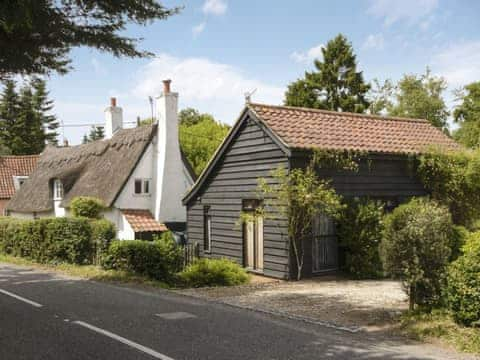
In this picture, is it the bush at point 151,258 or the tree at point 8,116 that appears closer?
the bush at point 151,258

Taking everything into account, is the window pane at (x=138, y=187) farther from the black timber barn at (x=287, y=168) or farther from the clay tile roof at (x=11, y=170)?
the clay tile roof at (x=11, y=170)

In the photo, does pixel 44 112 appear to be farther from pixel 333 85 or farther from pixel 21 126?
pixel 333 85

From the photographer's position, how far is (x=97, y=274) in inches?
628

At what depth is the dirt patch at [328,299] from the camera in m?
9.59

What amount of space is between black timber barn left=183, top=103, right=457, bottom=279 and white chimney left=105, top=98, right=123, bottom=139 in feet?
50.9

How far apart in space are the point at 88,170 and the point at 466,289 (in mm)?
27022

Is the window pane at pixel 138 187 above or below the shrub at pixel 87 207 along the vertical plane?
above

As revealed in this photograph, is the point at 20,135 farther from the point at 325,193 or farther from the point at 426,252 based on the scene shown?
the point at 426,252

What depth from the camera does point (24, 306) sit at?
10609mm

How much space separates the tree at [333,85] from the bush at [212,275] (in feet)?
108

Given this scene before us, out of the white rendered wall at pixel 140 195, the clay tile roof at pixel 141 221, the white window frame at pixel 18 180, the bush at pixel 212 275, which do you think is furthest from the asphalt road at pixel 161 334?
the white window frame at pixel 18 180

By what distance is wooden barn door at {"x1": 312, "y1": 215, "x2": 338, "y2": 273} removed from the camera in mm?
15592

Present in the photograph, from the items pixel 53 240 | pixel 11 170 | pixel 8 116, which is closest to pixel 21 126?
pixel 8 116

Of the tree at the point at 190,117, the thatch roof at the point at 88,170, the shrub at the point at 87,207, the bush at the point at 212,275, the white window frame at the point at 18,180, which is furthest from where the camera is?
the tree at the point at 190,117
